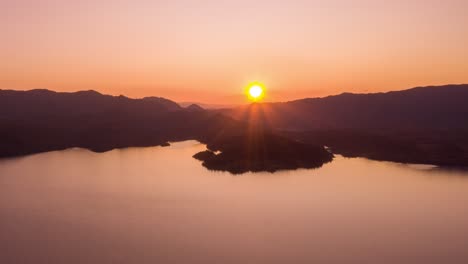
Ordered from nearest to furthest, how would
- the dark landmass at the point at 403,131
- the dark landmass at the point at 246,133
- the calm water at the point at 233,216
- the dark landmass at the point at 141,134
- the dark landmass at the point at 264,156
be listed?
1. the calm water at the point at 233,216
2. the dark landmass at the point at 264,156
3. the dark landmass at the point at 141,134
4. the dark landmass at the point at 246,133
5. the dark landmass at the point at 403,131

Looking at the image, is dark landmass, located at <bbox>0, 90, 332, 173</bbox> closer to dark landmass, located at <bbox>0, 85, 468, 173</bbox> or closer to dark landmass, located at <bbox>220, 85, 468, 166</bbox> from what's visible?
dark landmass, located at <bbox>0, 85, 468, 173</bbox>

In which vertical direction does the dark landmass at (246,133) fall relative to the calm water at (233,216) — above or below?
above

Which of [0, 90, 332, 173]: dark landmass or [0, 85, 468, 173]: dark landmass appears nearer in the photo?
[0, 90, 332, 173]: dark landmass

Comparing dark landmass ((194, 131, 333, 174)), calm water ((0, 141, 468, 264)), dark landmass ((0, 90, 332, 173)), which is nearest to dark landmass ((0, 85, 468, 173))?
dark landmass ((194, 131, 333, 174))

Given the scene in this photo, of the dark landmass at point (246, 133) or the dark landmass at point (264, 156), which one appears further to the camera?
the dark landmass at point (246, 133)

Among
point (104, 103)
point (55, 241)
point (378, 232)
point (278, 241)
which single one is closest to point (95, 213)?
point (55, 241)

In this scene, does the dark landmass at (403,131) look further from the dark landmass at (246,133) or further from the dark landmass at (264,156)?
the dark landmass at (264,156)

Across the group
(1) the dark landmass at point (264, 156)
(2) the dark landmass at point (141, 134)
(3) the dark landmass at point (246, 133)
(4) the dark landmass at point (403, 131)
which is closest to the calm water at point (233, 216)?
(1) the dark landmass at point (264, 156)

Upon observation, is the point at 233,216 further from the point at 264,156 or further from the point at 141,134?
the point at 141,134
